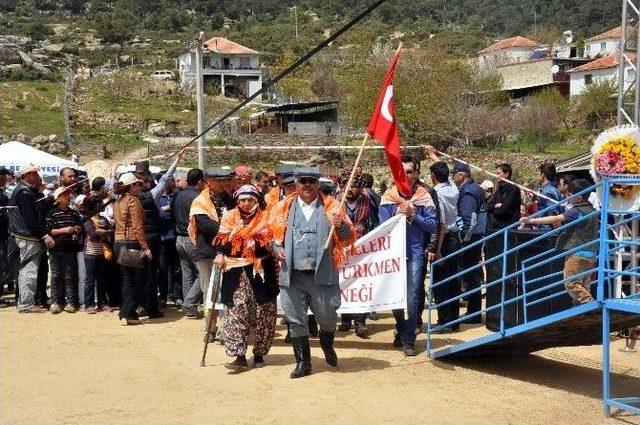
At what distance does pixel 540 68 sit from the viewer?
8050 cm

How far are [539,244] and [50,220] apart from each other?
21.3 feet

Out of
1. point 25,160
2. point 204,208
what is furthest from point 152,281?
point 25,160

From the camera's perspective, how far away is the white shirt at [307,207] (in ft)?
25.4

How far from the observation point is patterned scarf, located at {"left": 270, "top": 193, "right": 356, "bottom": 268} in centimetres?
773

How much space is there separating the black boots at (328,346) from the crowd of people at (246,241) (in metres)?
0.01

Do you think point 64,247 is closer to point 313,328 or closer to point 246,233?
point 313,328

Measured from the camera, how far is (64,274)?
444 inches

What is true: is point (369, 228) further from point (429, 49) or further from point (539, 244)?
point (429, 49)

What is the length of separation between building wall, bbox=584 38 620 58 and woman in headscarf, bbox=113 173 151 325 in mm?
92753

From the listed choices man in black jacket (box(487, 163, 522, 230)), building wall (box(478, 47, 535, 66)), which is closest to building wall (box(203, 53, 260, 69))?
building wall (box(478, 47, 535, 66))

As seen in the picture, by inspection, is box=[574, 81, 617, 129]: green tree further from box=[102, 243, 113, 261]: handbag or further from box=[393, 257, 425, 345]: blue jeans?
box=[393, 257, 425, 345]: blue jeans

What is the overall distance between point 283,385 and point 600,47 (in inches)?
3961

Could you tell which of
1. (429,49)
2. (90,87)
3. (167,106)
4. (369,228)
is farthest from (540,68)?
(369,228)

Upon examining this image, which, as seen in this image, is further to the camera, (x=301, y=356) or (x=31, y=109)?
(x=31, y=109)
